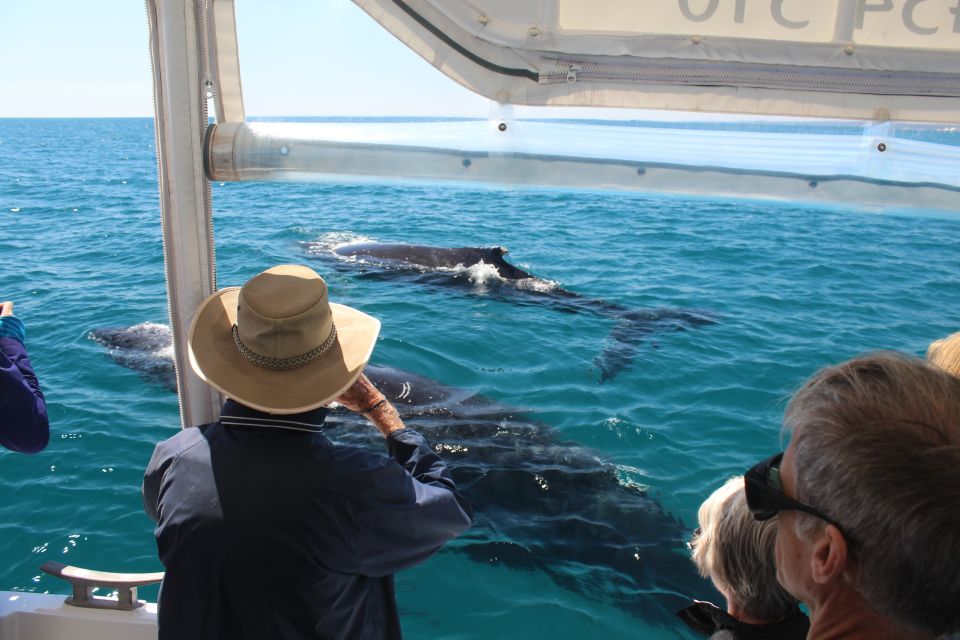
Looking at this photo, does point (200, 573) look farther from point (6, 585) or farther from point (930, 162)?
point (6, 585)

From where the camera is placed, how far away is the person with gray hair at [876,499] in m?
1.15

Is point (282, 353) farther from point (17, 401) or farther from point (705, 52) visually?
point (705, 52)

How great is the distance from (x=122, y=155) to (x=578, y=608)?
44.4 m

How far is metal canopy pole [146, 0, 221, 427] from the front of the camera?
214cm

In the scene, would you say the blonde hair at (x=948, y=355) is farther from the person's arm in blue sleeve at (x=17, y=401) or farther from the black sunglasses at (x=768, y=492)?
the person's arm in blue sleeve at (x=17, y=401)

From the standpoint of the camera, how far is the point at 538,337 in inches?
377

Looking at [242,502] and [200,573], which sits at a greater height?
[242,502]

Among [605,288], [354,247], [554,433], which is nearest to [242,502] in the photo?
[554,433]

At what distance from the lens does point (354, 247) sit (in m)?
14.2

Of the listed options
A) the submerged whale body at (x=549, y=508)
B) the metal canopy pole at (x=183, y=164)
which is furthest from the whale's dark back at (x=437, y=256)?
the metal canopy pole at (x=183, y=164)

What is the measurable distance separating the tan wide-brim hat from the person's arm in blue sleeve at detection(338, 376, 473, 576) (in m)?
0.21

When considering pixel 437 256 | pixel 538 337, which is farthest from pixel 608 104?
pixel 437 256

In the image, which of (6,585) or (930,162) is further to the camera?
(6,585)

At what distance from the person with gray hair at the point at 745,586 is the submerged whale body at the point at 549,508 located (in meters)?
2.99
